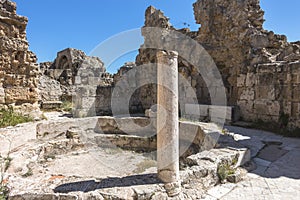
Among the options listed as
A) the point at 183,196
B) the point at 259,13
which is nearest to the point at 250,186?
the point at 183,196

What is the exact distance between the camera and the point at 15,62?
21.0 ft

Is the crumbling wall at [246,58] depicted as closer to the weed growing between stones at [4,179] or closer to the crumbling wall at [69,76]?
the crumbling wall at [69,76]

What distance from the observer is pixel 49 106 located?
10.7m

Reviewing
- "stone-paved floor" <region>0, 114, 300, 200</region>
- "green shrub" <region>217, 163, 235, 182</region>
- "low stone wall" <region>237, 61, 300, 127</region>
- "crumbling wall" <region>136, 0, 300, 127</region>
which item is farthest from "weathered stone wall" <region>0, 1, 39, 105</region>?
"low stone wall" <region>237, 61, 300, 127</region>

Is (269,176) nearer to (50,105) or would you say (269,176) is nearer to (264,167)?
(264,167)

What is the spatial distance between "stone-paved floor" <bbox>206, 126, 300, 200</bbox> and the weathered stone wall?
647cm

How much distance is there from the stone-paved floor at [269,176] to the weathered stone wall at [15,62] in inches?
255

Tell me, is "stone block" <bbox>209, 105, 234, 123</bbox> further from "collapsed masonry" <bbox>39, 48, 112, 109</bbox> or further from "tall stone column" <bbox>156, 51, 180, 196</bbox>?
"collapsed masonry" <bbox>39, 48, 112, 109</bbox>

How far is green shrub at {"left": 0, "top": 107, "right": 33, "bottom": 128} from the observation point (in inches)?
220

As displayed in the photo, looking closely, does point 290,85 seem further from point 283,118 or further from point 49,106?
point 49,106

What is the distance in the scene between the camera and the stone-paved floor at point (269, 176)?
3.21 m

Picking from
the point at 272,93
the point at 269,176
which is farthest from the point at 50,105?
the point at 272,93

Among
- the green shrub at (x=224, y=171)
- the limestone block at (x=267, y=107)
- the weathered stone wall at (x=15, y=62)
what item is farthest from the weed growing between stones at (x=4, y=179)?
the limestone block at (x=267, y=107)

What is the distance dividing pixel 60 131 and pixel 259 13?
11519 millimetres
